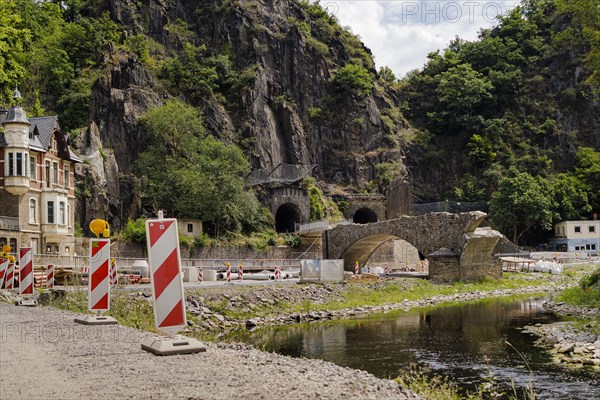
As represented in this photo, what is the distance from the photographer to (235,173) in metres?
58.3

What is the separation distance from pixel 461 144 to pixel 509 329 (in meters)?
67.3

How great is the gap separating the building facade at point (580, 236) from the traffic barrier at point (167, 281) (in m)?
73.0

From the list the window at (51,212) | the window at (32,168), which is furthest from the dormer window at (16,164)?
the window at (51,212)

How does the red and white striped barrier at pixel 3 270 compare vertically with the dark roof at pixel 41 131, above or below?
below

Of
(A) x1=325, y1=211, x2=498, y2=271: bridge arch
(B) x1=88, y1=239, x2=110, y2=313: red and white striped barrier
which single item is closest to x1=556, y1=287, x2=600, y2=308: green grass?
(A) x1=325, y1=211, x2=498, y2=271: bridge arch

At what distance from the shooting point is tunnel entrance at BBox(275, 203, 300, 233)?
6888cm

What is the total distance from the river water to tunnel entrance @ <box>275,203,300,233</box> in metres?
37.0

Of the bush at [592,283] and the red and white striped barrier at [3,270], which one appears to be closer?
the red and white striped barrier at [3,270]

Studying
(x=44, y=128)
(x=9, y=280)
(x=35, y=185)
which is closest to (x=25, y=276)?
(x=9, y=280)

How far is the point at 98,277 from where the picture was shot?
13.9m

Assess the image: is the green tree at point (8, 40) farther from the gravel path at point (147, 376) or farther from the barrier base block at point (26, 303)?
the gravel path at point (147, 376)

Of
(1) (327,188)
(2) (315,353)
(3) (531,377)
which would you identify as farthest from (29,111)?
(3) (531,377)

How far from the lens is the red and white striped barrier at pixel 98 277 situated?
1373 cm

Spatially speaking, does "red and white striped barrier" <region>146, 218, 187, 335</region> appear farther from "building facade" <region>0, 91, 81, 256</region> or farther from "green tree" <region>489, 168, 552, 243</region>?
"green tree" <region>489, 168, 552, 243</region>
